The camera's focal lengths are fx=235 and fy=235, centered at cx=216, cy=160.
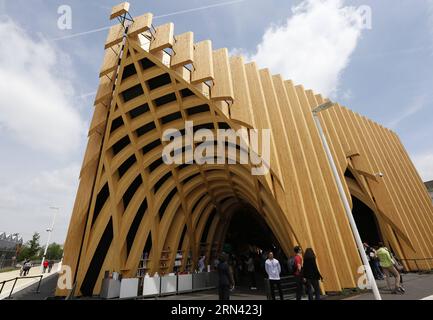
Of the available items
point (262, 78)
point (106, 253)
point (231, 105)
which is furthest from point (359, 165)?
point (106, 253)

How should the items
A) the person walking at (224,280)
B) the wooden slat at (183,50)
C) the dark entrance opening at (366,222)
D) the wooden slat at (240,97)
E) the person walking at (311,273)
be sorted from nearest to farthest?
the person walking at (311,273) < the person walking at (224,280) < the wooden slat at (183,50) < the wooden slat at (240,97) < the dark entrance opening at (366,222)

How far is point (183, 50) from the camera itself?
1140cm

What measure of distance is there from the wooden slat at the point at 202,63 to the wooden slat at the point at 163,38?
1.52 m

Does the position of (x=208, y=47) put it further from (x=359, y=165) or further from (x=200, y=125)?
(x=359, y=165)

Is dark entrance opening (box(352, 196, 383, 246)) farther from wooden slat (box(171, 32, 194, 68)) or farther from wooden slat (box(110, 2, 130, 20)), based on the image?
wooden slat (box(110, 2, 130, 20))

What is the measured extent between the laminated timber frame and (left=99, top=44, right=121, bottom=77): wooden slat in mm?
74

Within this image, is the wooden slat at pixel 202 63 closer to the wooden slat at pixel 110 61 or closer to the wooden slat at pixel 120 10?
the wooden slat at pixel 120 10

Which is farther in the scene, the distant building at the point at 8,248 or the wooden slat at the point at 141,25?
the distant building at the point at 8,248

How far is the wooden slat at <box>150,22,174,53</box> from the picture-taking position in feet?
36.4

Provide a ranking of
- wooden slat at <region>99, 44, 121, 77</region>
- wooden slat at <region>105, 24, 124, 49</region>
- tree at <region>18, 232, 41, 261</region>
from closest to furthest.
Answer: wooden slat at <region>105, 24, 124, 49</region>, wooden slat at <region>99, 44, 121, 77</region>, tree at <region>18, 232, 41, 261</region>

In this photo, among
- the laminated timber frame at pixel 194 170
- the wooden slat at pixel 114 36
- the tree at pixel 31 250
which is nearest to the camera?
the laminated timber frame at pixel 194 170

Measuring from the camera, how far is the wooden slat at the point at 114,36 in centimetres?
1183

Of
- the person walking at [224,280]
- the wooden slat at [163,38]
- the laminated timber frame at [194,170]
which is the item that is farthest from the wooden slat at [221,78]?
the person walking at [224,280]

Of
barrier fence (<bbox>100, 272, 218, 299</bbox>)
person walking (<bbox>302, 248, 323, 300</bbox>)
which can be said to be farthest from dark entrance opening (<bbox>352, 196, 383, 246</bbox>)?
person walking (<bbox>302, 248, 323, 300</bbox>)
